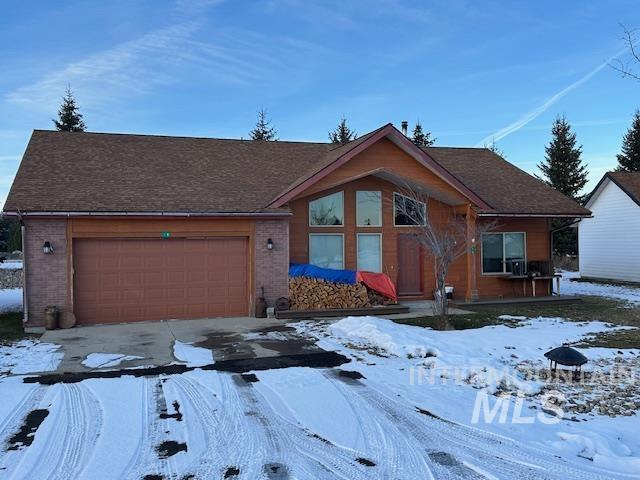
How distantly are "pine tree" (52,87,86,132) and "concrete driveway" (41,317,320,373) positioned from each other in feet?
84.0

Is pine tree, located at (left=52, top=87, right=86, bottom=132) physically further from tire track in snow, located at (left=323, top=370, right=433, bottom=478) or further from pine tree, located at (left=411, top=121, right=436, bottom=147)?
tire track in snow, located at (left=323, top=370, right=433, bottom=478)

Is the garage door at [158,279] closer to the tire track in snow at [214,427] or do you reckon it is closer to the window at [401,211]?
the window at [401,211]

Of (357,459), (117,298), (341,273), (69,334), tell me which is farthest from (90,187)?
(357,459)

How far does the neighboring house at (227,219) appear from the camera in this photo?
12844 mm

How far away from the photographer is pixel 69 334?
11531 millimetres

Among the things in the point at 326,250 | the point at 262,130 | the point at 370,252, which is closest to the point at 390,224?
the point at 370,252

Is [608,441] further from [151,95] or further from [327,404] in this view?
[151,95]

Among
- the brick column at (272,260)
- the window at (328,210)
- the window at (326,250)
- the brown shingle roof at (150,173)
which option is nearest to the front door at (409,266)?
the window at (326,250)

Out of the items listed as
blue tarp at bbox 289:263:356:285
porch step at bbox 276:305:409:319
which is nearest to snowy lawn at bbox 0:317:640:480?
porch step at bbox 276:305:409:319

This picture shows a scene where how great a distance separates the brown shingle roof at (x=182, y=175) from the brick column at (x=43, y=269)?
54cm

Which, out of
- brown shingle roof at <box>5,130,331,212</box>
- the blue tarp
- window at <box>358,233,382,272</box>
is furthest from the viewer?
window at <box>358,233,382,272</box>

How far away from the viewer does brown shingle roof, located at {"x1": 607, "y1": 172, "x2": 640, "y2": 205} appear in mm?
23297

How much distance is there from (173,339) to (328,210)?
6781 millimetres

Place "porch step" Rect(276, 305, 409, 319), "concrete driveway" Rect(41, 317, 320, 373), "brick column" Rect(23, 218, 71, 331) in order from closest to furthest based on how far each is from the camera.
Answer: "concrete driveway" Rect(41, 317, 320, 373) → "brick column" Rect(23, 218, 71, 331) → "porch step" Rect(276, 305, 409, 319)
